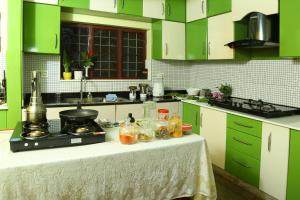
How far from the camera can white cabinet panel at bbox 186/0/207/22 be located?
391 cm

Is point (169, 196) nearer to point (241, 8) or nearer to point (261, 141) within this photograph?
point (261, 141)

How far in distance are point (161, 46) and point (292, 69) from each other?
194cm

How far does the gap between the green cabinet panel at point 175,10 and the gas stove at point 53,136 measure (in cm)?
291

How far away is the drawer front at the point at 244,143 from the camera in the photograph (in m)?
2.74

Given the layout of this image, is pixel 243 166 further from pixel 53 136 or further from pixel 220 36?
pixel 53 136

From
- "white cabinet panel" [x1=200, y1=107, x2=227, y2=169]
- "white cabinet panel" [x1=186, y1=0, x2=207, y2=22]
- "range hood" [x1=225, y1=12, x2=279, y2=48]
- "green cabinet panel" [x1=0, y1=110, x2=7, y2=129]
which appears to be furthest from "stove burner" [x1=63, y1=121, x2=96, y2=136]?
"white cabinet panel" [x1=186, y1=0, x2=207, y2=22]

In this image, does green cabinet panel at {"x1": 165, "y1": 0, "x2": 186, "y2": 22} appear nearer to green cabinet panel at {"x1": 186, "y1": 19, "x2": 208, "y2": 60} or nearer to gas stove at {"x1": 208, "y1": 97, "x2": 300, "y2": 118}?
green cabinet panel at {"x1": 186, "y1": 19, "x2": 208, "y2": 60}

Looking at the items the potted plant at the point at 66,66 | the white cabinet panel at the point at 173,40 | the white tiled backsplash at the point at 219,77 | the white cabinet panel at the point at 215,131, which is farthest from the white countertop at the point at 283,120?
the potted plant at the point at 66,66

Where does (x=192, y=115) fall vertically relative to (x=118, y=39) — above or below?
below

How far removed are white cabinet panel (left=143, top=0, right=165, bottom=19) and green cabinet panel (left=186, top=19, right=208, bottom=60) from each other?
505 millimetres

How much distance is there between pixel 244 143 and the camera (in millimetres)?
2893

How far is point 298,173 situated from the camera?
2301 millimetres

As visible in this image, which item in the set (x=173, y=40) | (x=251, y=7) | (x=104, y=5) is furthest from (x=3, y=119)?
(x=251, y=7)

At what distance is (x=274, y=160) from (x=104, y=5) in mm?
2883
